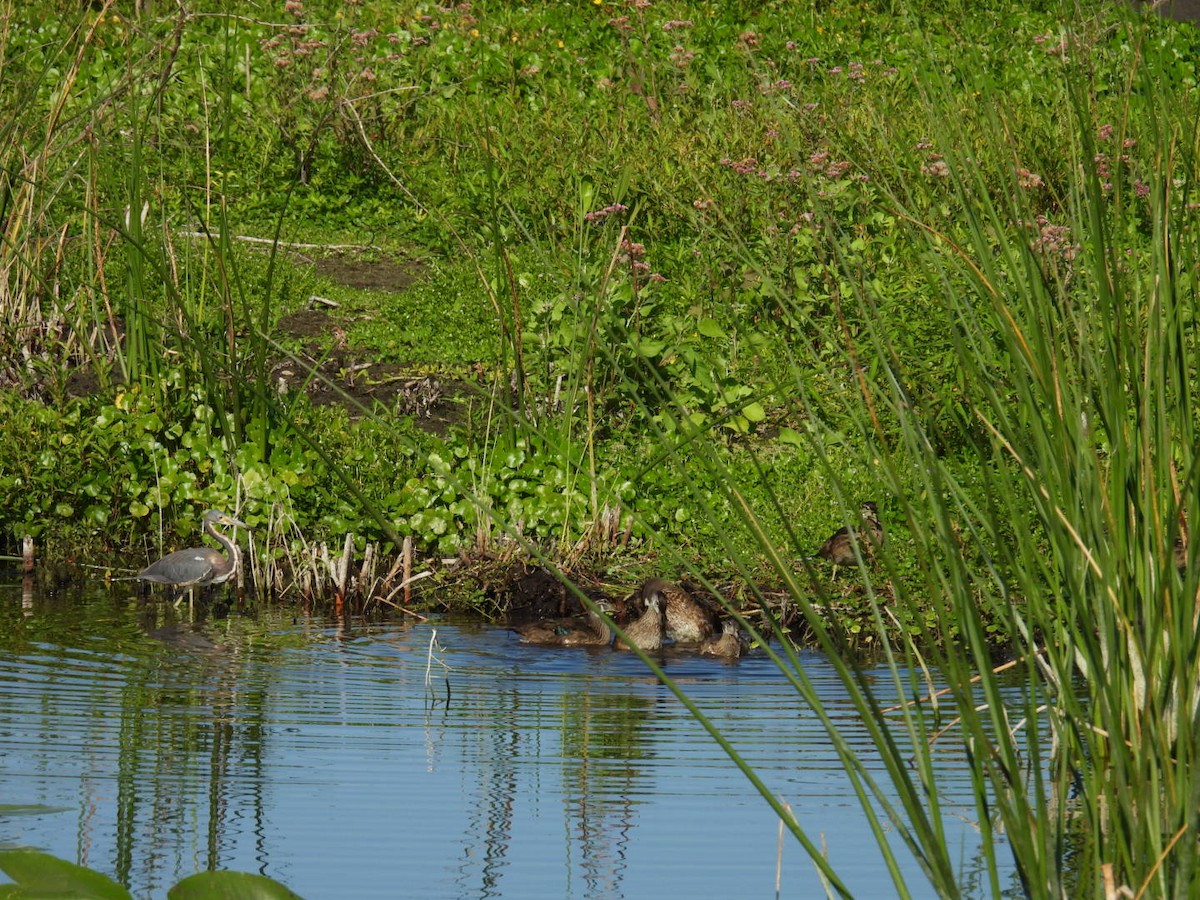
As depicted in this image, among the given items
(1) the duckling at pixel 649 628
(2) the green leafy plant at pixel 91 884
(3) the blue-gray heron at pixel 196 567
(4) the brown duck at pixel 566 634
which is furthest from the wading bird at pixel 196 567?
(2) the green leafy plant at pixel 91 884

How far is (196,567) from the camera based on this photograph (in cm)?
747

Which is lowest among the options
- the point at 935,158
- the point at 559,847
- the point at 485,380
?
the point at 559,847

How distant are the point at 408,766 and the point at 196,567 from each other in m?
2.75

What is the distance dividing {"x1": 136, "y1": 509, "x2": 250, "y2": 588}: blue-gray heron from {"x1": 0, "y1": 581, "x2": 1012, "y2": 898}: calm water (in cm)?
38

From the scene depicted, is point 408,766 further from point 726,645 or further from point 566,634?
point 726,645

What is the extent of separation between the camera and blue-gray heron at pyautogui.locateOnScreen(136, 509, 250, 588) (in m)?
7.46

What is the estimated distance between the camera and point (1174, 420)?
12.1 feet

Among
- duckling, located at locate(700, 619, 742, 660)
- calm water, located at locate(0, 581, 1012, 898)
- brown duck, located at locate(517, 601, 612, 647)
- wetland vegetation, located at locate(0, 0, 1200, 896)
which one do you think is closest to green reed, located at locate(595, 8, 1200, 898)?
wetland vegetation, located at locate(0, 0, 1200, 896)

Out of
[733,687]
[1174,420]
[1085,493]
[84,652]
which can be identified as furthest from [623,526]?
[1085,493]

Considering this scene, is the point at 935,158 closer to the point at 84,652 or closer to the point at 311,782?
the point at 84,652

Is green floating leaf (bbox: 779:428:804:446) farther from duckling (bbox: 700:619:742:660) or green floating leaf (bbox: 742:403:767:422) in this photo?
duckling (bbox: 700:619:742:660)

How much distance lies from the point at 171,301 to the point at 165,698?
270 cm

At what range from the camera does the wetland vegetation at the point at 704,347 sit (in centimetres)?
296

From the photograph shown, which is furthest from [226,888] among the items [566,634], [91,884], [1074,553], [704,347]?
[704,347]
